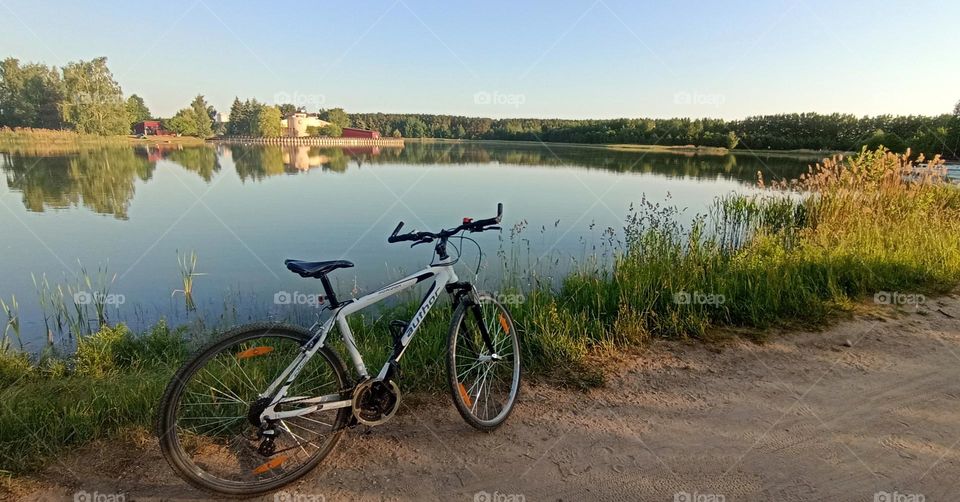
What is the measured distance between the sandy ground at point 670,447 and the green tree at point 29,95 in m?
77.3

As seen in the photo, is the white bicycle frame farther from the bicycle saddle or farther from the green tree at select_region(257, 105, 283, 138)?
the green tree at select_region(257, 105, 283, 138)

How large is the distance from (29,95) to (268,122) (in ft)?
108

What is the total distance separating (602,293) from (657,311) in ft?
1.87

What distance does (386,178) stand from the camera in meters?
26.1

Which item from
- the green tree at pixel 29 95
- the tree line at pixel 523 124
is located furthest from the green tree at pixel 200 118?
the green tree at pixel 29 95

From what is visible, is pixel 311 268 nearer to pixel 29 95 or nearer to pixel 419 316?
pixel 419 316

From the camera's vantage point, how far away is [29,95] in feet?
206

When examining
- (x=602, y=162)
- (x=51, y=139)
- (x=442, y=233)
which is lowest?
(x=442, y=233)

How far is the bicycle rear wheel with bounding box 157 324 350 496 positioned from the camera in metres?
2.09

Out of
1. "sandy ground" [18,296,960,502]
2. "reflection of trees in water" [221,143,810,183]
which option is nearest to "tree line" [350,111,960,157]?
"reflection of trees in water" [221,143,810,183]

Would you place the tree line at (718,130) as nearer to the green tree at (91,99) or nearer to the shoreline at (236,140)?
the shoreline at (236,140)

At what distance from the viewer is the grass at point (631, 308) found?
2793 millimetres

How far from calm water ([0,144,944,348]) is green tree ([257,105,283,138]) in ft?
221

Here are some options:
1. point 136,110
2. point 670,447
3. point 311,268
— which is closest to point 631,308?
point 670,447
